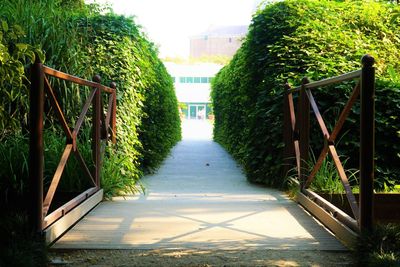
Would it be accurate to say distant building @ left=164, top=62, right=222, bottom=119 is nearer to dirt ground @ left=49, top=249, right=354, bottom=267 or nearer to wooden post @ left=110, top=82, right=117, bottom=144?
wooden post @ left=110, top=82, right=117, bottom=144

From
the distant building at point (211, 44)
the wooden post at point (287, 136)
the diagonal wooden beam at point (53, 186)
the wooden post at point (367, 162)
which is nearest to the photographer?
the wooden post at point (367, 162)

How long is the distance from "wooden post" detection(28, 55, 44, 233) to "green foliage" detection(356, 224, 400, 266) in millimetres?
2031

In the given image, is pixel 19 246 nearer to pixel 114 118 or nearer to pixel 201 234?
pixel 201 234

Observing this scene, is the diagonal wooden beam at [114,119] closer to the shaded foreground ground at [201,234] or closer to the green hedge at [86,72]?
the green hedge at [86,72]

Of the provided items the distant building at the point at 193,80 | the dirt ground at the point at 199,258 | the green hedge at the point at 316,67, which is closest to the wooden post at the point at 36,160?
the dirt ground at the point at 199,258

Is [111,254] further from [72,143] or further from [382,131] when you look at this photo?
[382,131]

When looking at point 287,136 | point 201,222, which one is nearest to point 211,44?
point 287,136

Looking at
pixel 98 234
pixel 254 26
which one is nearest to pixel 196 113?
pixel 254 26

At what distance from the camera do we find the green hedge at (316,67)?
585 centimetres

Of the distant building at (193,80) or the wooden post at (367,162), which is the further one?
the distant building at (193,80)

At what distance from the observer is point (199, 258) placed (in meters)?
3.08

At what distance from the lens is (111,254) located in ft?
10.5

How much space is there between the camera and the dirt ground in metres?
2.99

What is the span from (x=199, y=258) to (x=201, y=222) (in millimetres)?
1127
